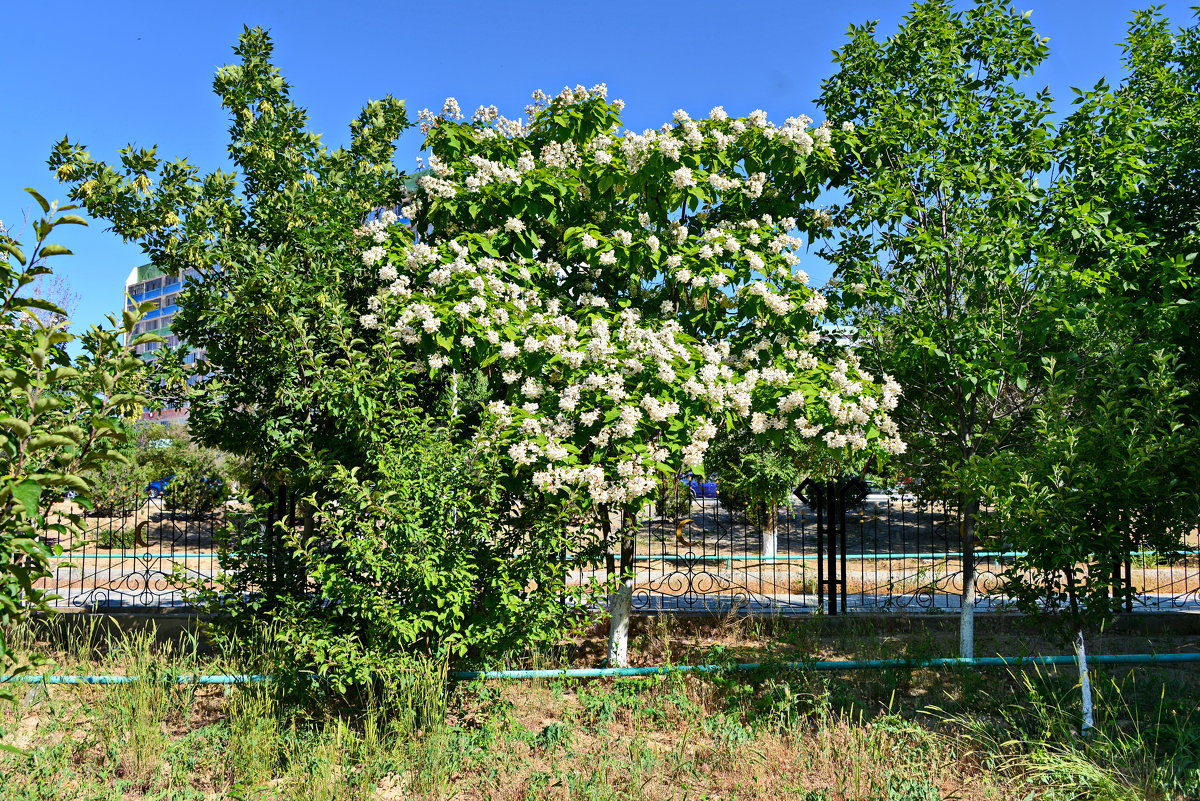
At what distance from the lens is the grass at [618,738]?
4.46 meters

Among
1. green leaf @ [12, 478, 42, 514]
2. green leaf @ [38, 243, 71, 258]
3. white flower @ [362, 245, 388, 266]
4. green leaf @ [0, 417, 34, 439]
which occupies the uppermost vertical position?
white flower @ [362, 245, 388, 266]

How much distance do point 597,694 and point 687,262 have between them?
346 centimetres

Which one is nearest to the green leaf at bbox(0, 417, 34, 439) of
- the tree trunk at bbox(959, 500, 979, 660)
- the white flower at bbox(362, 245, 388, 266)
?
the white flower at bbox(362, 245, 388, 266)

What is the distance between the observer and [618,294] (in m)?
6.93

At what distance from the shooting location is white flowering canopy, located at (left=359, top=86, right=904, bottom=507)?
550 centimetres

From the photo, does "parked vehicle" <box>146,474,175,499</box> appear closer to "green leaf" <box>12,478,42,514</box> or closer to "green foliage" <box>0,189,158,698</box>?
"green foliage" <box>0,189,158,698</box>

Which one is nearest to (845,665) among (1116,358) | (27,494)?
(1116,358)

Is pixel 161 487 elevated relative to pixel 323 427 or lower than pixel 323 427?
lower

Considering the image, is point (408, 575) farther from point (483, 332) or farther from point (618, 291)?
point (618, 291)

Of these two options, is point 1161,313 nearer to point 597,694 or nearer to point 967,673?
point 967,673

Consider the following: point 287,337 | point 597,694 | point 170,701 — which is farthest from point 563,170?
point 170,701

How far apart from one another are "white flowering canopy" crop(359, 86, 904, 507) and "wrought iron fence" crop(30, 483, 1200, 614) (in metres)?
0.99

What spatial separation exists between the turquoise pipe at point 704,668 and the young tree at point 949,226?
41 centimetres

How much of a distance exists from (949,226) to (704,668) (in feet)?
14.0
